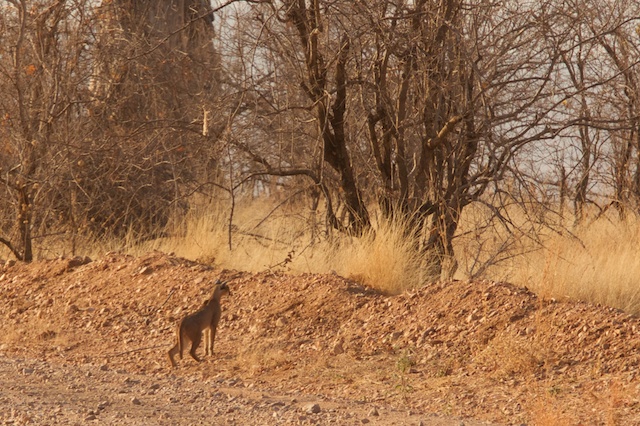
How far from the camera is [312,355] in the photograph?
695 centimetres

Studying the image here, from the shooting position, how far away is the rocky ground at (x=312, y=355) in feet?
17.2

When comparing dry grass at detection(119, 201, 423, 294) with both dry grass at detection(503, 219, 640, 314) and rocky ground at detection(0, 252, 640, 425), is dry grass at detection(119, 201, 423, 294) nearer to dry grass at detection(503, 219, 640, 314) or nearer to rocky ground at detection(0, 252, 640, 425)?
rocky ground at detection(0, 252, 640, 425)

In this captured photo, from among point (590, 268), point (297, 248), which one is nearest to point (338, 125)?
point (297, 248)

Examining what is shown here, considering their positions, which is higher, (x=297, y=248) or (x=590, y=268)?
(x=590, y=268)

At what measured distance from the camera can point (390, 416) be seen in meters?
5.21

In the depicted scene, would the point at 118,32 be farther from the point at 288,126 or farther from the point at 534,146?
the point at 534,146

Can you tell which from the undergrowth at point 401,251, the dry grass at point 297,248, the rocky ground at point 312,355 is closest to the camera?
the rocky ground at point 312,355

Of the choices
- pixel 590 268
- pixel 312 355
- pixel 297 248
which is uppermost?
pixel 590 268

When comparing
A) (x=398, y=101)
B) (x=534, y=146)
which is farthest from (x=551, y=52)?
(x=398, y=101)

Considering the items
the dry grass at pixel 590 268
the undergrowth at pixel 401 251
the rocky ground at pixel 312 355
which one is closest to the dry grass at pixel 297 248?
the undergrowth at pixel 401 251

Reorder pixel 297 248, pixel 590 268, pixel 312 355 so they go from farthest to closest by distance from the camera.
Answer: pixel 297 248 < pixel 590 268 < pixel 312 355

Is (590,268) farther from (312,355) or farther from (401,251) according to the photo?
(312,355)

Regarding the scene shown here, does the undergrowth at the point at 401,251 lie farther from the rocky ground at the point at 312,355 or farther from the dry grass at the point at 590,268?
the rocky ground at the point at 312,355

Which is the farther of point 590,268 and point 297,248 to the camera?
point 297,248
